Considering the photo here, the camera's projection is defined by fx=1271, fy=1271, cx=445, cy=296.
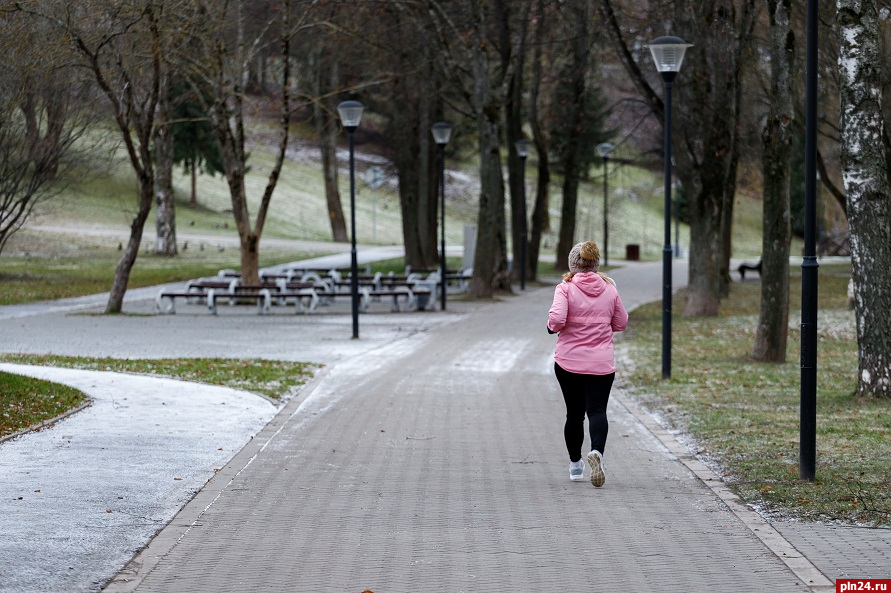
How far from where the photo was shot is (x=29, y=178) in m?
29.0

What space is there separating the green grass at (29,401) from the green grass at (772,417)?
5379mm

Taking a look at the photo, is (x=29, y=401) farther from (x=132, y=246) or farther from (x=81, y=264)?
(x=81, y=264)

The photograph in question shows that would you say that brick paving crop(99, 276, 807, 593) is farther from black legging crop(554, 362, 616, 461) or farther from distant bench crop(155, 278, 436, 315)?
distant bench crop(155, 278, 436, 315)

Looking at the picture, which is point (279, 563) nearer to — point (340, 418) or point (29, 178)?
point (340, 418)

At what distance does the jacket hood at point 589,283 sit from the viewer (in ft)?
27.0

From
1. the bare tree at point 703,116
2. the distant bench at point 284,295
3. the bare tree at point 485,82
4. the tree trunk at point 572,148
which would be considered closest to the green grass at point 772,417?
the bare tree at point 703,116

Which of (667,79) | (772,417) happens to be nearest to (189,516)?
(772,417)

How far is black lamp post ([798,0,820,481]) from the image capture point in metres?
7.86

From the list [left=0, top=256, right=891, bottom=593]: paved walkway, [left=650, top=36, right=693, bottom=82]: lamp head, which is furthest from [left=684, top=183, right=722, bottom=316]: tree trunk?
[left=0, top=256, right=891, bottom=593]: paved walkway

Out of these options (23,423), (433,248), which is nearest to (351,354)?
(23,423)

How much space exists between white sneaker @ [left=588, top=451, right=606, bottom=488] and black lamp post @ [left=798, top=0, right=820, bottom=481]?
4.14 feet

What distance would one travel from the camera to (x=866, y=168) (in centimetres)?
1122

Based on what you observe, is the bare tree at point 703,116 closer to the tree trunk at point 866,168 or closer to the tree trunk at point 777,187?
the tree trunk at point 777,187

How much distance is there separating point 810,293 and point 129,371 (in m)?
9.00
